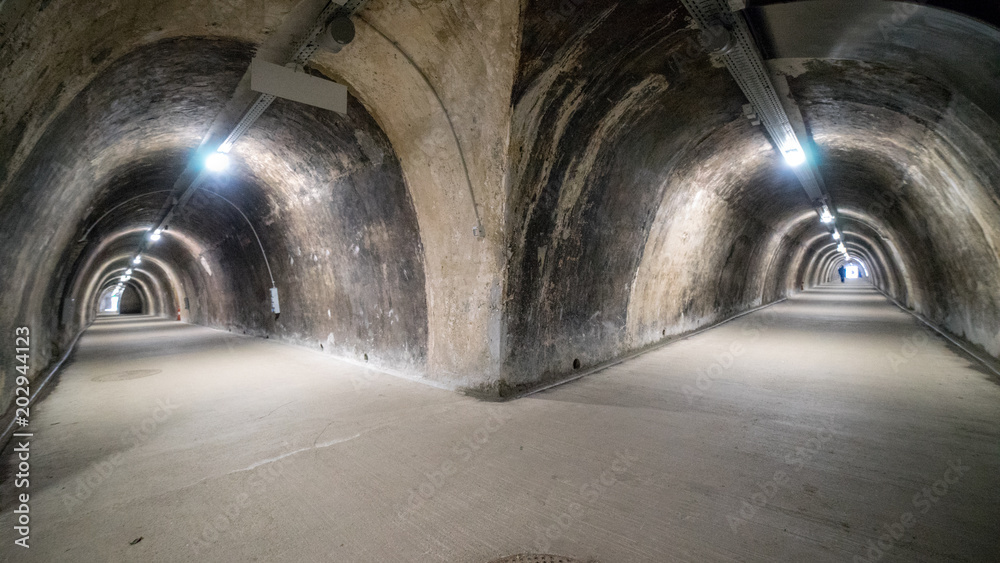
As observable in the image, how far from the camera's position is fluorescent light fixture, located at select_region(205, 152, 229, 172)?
773cm

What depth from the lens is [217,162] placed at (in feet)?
26.4

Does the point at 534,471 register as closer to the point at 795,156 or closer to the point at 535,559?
the point at 535,559

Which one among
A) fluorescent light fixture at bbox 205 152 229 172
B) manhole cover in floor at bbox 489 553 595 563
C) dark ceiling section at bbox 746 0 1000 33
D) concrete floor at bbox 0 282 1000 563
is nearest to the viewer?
manhole cover in floor at bbox 489 553 595 563

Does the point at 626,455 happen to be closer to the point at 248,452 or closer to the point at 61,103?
the point at 248,452

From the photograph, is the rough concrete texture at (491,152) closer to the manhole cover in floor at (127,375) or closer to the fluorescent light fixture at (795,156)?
the fluorescent light fixture at (795,156)

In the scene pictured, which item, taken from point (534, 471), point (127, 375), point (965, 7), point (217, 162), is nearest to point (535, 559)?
point (534, 471)

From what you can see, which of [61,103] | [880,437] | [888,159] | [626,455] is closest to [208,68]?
[61,103]

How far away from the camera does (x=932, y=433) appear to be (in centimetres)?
404

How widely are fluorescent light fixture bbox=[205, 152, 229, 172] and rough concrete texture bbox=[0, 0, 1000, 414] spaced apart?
20 cm

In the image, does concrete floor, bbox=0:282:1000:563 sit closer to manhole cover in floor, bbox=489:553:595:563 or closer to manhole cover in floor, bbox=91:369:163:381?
manhole cover in floor, bbox=489:553:595:563

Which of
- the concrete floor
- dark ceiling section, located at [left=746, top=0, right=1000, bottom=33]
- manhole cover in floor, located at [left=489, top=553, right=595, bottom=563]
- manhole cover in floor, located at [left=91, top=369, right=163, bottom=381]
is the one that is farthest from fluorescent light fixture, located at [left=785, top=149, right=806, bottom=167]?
manhole cover in floor, located at [left=91, top=369, right=163, bottom=381]

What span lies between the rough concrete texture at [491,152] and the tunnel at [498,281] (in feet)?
0.16

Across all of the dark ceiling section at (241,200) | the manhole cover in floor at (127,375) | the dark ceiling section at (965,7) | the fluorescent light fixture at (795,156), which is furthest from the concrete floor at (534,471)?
the fluorescent light fixture at (795,156)

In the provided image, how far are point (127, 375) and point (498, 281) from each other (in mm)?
7525
